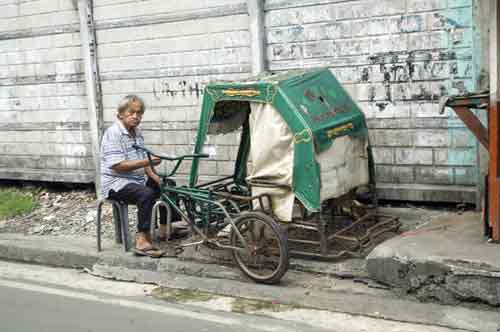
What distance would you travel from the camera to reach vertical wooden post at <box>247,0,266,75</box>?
8.02 meters

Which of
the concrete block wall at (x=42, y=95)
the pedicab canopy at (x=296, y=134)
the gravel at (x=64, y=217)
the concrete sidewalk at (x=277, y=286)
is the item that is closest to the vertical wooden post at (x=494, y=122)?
the concrete sidewalk at (x=277, y=286)

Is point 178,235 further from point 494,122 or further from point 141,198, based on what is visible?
point 494,122

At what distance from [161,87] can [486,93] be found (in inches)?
184

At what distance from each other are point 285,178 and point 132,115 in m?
1.74

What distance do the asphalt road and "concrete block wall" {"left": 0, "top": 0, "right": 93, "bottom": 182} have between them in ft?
13.8

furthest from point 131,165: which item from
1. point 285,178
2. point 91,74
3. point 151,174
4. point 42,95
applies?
point 42,95

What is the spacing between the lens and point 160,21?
29.4 feet

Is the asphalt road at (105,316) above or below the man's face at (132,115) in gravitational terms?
below

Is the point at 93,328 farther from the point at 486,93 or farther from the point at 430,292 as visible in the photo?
the point at 486,93

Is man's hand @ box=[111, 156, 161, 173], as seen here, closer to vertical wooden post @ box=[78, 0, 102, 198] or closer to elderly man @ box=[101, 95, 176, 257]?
elderly man @ box=[101, 95, 176, 257]

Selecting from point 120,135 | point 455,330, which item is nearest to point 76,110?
point 120,135

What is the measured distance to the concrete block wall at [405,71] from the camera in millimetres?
6969

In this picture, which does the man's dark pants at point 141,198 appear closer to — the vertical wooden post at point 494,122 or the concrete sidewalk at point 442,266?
the concrete sidewalk at point 442,266

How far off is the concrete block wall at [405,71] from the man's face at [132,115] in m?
2.21
